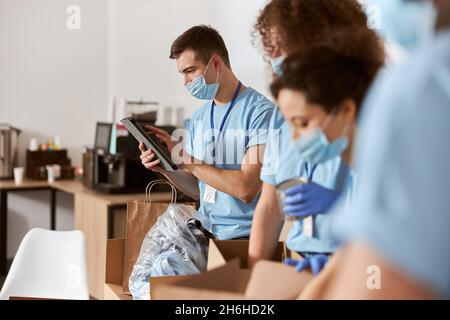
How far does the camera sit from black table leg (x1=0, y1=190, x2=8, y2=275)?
398cm

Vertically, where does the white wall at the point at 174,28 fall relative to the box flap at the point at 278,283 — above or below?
above

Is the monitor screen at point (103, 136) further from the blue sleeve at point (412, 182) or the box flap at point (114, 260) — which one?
the blue sleeve at point (412, 182)

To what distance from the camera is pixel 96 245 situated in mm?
3688

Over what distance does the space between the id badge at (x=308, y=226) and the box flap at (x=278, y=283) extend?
9 cm

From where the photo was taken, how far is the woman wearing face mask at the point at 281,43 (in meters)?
1.22

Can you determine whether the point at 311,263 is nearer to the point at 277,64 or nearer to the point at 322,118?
the point at 322,118

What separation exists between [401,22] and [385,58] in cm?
25

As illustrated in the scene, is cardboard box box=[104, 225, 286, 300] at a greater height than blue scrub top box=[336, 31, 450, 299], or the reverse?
blue scrub top box=[336, 31, 450, 299]

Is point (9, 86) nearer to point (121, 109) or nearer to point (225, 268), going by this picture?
point (121, 109)

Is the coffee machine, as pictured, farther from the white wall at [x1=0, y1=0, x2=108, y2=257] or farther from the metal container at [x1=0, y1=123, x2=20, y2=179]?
the metal container at [x1=0, y1=123, x2=20, y2=179]

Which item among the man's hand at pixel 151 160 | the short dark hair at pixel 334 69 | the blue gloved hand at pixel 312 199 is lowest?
the blue gloved hand at pixel 312 199

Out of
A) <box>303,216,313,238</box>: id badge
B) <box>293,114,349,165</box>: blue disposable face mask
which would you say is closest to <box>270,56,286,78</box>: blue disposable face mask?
<box>293,114,349,165</box>: blue disposable face mask

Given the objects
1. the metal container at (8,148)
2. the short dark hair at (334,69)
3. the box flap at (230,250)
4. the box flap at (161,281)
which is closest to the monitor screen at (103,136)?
the metal container at (8,148)

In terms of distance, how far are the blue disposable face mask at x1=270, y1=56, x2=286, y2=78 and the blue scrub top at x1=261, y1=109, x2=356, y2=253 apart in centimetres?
8
